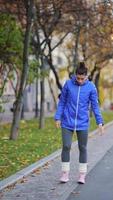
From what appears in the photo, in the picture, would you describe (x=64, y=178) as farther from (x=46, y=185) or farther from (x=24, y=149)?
(x=24, y=149)

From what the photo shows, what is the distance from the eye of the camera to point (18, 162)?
13.2 meters

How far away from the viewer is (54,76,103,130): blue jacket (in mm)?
10281

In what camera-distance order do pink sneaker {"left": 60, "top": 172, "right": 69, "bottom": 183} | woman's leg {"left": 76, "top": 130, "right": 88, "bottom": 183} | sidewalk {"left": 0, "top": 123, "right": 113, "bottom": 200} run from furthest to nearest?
pink sneaker {"left": 60, "top": 172, "right": 69, "bottom": 183} → woman's leg {"left": 76, "top": 130, "right": 88, "bottom": 183} → sidewalk {"left": 0, "top": 123, "right": 113, "bottom": 200}

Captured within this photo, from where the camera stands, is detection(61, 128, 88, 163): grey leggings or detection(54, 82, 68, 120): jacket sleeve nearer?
detection(54, 82, 68, 120): jacket sleeve

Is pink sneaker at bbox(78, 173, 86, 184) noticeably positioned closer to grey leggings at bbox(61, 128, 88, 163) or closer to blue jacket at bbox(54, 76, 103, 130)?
grey leggings at bbox(61, 128, 88, 163)

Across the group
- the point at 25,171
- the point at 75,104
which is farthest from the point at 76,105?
the point at 25,171

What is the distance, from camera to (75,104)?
10.3 metres

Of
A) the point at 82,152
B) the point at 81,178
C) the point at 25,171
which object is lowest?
the point at 25,171

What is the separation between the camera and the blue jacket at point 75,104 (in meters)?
10.3

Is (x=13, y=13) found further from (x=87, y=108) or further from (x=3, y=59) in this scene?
(x=87, y=108)

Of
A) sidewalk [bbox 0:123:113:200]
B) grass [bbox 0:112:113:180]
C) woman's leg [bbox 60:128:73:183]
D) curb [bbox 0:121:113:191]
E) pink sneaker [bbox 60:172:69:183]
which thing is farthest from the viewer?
grass [bbox 0:112:113:180]

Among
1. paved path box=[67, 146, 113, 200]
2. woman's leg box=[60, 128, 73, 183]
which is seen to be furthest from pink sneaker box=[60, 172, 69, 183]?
paved path box=[67, 146, 113, 200]

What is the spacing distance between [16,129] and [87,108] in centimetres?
850

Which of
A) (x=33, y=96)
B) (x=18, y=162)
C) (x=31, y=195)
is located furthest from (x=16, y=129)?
(x=33, y=96)
